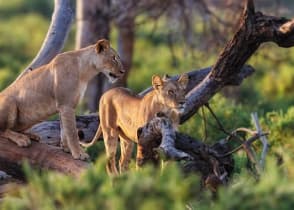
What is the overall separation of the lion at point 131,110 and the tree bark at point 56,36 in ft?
3.29

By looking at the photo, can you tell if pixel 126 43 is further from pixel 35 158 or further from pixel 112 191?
pixel 112 191

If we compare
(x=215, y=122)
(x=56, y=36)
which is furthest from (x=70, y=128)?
(x=215, y=122)

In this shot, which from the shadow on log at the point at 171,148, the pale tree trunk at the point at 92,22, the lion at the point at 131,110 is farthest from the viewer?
the pale tree trunk at the point at 92,22

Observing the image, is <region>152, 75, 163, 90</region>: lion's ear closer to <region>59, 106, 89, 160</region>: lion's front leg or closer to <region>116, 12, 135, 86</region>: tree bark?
<region>59, 106, 89, 160</region>: lion's front leg

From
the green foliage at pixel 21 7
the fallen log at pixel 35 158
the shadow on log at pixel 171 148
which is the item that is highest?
the green foliage at pixel 21 7

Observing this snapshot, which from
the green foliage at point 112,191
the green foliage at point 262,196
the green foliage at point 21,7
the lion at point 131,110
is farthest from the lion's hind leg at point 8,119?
the green foliage at point 21,7

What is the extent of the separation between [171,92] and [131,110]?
618 mm

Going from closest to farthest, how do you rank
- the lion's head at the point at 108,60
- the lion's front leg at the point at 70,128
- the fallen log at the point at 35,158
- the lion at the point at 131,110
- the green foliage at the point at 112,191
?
1. the green foliage at the point at 112,191
2. the fallen log at the point at 35,158
3. the lion's front leg at the point at 70,128
4. the lion's head at the point at 108,60
5. the lion at the point at 131,110

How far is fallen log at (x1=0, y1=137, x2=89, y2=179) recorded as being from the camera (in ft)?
24.0

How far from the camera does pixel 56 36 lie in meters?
9.57

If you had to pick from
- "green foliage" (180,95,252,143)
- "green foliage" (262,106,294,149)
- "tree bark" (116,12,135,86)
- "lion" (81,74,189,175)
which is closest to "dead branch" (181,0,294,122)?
"lion" (81,74,189,175)

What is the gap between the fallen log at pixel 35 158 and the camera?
732 cm

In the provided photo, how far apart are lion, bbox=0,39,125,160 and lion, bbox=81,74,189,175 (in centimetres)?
42

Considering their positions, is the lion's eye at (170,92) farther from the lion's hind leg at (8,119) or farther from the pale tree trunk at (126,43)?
the pale tree trunk at (126,43)
